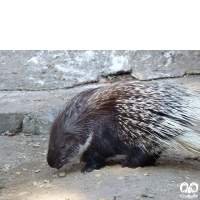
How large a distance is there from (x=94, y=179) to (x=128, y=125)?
64cm

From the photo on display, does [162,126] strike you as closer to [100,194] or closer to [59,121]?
[100,194]

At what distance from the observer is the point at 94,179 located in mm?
2832

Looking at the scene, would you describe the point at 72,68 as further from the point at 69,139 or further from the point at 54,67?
the point at 69,139

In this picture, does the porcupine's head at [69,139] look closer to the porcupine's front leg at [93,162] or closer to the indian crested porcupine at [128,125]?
the indian crested porcupine at [128,125]

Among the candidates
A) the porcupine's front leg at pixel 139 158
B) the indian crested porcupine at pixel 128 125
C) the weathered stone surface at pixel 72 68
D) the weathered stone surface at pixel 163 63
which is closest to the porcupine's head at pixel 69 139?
the indian crested porcupine at pixel 128 125

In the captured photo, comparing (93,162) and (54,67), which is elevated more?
(54,67)

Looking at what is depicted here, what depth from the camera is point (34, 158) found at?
12.3 feet

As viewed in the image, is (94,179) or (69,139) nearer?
(94,179)

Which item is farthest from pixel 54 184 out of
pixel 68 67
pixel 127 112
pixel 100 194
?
pixel 68 67

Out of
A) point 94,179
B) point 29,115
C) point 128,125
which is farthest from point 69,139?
point 29,115

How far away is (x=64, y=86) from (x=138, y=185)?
426cm

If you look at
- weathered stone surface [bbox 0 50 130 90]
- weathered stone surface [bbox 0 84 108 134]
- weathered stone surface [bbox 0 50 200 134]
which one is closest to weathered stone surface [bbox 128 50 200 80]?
weathered stone surface [bbox 0 50 200 134]

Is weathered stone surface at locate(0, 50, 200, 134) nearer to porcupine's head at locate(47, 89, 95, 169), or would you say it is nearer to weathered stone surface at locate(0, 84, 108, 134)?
weathered stone surface at locate(0, 84, 108, 134)

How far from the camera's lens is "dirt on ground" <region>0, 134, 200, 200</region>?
240 centimetres
